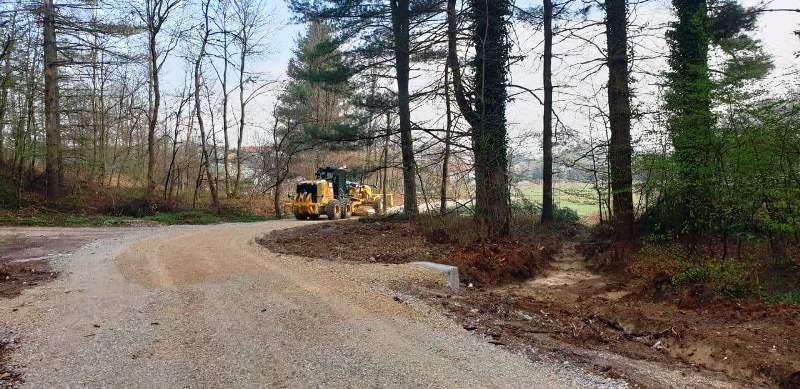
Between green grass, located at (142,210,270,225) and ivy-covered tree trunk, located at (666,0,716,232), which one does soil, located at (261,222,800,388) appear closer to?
ivy-covered tree trunk, located at (666,0,716,232)

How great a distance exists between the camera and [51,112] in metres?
20.4

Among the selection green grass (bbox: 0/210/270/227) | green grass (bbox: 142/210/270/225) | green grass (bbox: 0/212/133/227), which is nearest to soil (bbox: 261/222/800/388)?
green grass (bbox: 0/212/133/227)

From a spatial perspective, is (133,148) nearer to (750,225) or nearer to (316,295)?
(316,295)

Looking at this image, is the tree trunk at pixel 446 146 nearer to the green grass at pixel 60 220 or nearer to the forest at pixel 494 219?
the forest at pixel 494 219

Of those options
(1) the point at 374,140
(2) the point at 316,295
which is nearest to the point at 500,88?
(1) the point at 374,140

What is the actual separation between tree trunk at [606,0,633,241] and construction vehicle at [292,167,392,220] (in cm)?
1399

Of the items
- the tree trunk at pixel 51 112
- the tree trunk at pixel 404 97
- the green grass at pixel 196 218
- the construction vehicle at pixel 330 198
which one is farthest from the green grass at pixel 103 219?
the tree trunk at pixel 404 97

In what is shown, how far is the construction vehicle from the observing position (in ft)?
78.8

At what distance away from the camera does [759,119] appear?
768 centimetres

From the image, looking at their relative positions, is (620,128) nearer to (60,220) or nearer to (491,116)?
(491,116)

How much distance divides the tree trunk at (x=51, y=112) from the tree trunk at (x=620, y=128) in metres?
19.6

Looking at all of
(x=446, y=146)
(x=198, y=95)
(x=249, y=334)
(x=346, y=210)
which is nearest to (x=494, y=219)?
(x=446, y=146)

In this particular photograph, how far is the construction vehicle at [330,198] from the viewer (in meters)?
24.0

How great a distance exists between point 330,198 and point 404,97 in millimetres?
9286
